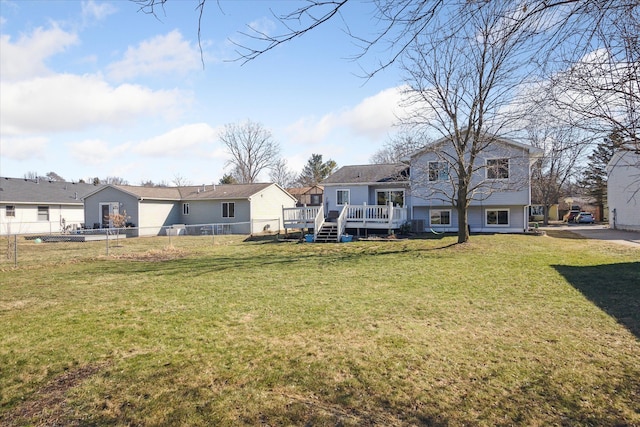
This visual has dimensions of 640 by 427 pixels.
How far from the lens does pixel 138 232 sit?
2609 cm

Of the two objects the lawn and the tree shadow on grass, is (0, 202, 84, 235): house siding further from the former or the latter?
the tree shadow on grass

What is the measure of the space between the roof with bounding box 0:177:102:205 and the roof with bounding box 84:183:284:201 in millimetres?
3538

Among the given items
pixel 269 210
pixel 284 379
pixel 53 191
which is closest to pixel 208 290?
pixel 284 379

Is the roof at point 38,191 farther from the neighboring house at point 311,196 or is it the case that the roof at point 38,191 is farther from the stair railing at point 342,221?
the neighboring house at point 311,196

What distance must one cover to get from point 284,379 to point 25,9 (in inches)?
210

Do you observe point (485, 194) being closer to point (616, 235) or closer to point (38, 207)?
point (616, 235)

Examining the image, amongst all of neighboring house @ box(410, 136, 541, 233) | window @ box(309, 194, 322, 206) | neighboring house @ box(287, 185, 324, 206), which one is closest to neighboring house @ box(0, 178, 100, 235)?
neighboring house @ box(287, 185, 324, 206)

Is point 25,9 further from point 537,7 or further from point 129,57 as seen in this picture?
point 537,7

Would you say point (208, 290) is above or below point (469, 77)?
below

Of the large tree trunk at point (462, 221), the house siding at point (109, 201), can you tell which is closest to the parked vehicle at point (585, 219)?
the large tree trunk at point (462, 221)

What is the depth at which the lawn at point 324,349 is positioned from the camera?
3145 millimetres

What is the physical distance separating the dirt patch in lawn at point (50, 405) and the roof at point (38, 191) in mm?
29030

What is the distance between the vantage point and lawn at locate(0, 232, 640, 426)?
3.14m

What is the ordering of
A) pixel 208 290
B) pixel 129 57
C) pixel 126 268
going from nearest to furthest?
pixel 129 57
pixel 208 290
pixel 126 268
